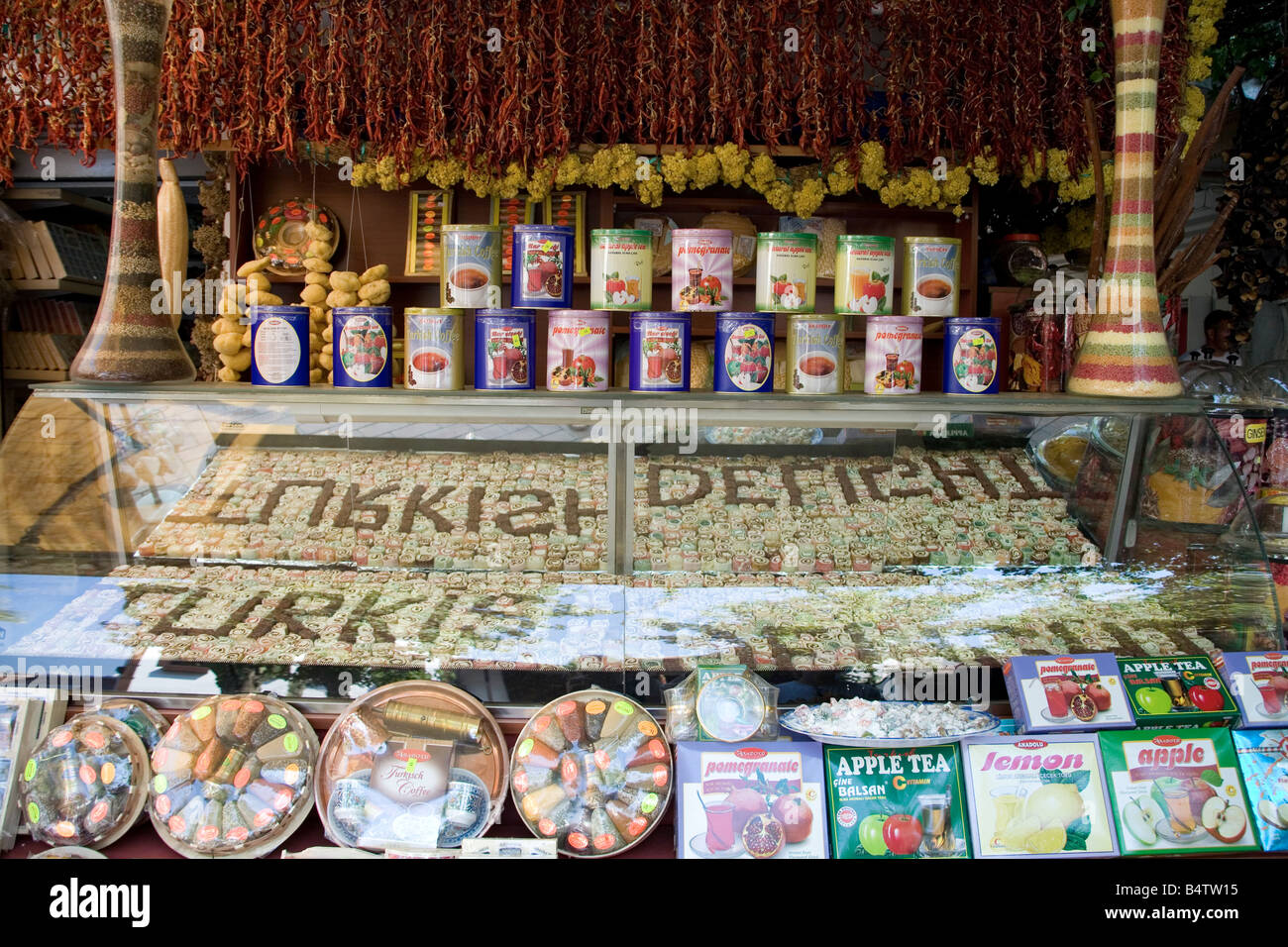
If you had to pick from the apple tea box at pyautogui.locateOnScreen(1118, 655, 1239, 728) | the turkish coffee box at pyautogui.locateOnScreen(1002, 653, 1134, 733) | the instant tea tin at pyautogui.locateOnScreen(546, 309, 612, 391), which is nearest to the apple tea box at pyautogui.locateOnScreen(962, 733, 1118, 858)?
the turkish coffee box at pyautogui.locateOnScreen(1002, 653, 1134, 733)

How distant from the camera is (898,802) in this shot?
183 centimetres

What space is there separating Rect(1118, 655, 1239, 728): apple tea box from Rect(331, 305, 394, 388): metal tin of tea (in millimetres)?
1729

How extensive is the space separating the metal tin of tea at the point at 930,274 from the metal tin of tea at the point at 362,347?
114 centimetres

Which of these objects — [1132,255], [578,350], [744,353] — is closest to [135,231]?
[578,350]

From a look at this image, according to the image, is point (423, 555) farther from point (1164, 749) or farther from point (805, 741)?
point (1164, 749)

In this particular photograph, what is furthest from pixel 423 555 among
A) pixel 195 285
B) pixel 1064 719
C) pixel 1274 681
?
pixel 195 285

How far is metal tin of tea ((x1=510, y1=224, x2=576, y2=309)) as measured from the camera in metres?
1.95

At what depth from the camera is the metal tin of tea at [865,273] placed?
2006mm

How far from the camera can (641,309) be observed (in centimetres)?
202

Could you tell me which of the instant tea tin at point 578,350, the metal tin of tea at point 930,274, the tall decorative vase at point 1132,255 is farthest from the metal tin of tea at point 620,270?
the tall decorative vase at point 1132,255

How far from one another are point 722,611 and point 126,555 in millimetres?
1429

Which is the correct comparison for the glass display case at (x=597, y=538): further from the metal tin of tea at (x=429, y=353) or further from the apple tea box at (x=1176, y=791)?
the apple tea box at (x=1176, y=791)

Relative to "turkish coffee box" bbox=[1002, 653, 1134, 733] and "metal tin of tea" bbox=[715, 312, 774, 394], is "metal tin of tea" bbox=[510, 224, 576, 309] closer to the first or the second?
"metal tin of tea" bbox=[715, 312, 774, 394]
